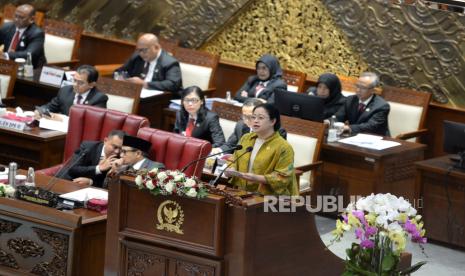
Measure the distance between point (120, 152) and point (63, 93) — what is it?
1993mm

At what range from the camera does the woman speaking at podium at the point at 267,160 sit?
598 cm

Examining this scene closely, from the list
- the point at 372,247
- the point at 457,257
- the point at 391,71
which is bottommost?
the point at 457,257

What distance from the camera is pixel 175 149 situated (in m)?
6.46

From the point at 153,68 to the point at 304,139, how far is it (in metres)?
2.70

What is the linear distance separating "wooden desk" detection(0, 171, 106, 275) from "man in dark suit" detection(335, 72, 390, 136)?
11.7 feet

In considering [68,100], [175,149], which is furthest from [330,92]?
[175,149]

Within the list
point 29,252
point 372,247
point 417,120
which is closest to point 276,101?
point 417,120

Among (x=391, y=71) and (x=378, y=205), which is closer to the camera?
(x=378, y=205)

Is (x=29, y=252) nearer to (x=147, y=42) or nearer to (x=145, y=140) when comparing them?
(x=145, y=140)

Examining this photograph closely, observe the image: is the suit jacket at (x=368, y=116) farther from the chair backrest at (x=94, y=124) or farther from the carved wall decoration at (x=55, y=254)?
the carved wall decoration at (x=55, y=254)

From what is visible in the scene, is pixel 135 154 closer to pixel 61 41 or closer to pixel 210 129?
pixel 210 129

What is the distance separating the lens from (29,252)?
5.26 m

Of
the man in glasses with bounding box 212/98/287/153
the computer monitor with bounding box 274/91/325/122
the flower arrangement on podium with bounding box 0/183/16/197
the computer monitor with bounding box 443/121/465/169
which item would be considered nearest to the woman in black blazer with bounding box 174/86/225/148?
the man in glasses with bounding box 212/98/287/153

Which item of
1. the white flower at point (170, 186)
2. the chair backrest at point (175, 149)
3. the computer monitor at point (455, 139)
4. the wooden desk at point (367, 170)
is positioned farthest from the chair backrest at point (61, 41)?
the white flower at point (170, 186)
